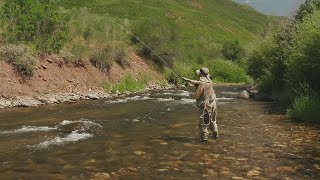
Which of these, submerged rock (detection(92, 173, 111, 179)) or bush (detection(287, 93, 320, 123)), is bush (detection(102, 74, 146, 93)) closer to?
bush (detection(287, 93, 320, 123))

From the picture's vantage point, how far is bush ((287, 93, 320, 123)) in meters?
18.9

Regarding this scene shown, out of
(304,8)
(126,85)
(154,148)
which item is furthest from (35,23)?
(154,148)

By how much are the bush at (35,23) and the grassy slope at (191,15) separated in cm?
4359

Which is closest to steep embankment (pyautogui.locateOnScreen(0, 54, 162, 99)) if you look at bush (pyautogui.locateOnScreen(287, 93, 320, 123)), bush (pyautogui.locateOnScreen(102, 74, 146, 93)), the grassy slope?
bush (pyautogui.locateOnScreen(102, 74, 146, 93))

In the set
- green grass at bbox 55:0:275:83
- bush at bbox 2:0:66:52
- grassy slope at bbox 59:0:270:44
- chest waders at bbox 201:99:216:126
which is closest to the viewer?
chest waders at bbox 201:99:216:126

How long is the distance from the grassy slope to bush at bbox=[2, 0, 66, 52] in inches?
1716

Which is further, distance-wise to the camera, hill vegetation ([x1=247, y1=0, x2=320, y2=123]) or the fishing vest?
hill vegetation ([x1=247, y1=0, x2=320, y2=123])

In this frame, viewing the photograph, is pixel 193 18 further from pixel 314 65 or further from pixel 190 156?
pixel 190 156

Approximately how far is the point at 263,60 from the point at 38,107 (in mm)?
19681

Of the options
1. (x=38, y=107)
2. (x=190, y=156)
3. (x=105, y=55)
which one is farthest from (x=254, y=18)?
(x=190, y=156)

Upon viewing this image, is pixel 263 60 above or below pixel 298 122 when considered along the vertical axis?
above

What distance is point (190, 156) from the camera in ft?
40.6

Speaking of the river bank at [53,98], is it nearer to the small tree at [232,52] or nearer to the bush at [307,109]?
the bush at [307,109]

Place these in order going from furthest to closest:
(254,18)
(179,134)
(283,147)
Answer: (254,18) < (179,134) < (283,147)
